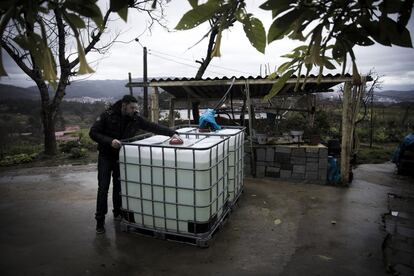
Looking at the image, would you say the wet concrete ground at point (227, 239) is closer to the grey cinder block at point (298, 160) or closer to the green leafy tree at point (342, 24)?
the grey cinder block at point (298, 160)

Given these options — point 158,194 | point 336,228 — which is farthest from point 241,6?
point 336,228

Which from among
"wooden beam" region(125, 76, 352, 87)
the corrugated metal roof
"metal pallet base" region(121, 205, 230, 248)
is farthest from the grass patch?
"metal pallet base" region(121, 205, 230, 248)

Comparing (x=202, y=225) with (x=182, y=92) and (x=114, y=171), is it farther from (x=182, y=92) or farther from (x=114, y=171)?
(x=182, y=92)

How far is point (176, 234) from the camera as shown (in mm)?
3785

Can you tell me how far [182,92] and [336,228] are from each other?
19.1ft

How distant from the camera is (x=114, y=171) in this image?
169 inches

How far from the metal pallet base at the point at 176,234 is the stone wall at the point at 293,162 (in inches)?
128

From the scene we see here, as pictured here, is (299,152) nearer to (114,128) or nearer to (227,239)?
(227,239)

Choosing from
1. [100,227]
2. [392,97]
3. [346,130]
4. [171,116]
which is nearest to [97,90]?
[392,97]

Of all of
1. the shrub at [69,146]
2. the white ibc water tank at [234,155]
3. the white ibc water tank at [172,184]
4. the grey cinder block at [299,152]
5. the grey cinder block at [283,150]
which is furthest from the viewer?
the shrub at [69,146]

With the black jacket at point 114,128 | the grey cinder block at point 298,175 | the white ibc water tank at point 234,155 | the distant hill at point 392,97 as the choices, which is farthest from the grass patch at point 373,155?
the black jacket at point 114,128

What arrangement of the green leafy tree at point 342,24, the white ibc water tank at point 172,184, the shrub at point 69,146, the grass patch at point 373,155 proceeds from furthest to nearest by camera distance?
1. the shrub at point 69,146
2. the grass patch at point 373,155
3. the white ibc water tank at point 172,184
4. the green leafy tree at point 342,24

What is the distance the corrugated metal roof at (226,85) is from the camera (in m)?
6.65

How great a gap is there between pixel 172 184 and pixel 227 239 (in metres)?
1.16
